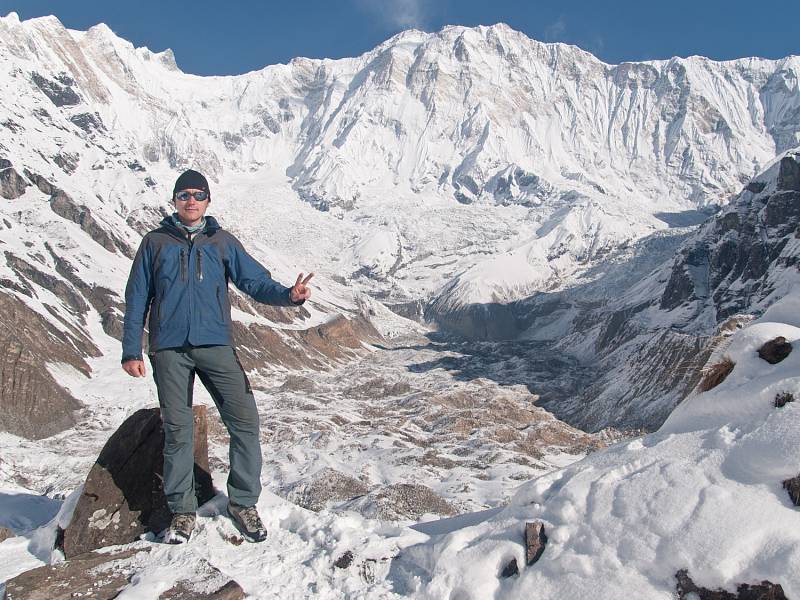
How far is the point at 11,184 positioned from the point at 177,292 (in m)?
195

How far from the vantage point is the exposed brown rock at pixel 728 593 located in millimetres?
6324

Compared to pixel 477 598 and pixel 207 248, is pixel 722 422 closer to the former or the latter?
pixel 477 598

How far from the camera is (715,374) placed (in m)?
8.98

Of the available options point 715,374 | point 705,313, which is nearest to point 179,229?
point 715,374

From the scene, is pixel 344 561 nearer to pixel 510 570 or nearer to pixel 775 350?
pixel 510 570

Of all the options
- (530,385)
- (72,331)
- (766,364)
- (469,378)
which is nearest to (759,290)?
(530,385)

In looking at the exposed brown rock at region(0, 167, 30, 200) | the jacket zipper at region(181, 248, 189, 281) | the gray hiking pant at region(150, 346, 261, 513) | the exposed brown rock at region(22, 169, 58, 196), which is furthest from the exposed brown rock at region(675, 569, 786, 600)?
the exposed brown rock at region(22, 169, 58, 196)

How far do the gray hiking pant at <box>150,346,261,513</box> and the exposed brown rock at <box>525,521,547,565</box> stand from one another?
13.2 ft

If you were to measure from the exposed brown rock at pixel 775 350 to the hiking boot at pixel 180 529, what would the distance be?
7948 millimetres

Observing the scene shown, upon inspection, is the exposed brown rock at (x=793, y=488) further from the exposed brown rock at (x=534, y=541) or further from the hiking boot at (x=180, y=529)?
the hiking boot at (x=180, y=529)

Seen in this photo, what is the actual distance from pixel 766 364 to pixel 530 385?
16607 centimetres

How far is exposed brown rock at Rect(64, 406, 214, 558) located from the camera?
392 inches

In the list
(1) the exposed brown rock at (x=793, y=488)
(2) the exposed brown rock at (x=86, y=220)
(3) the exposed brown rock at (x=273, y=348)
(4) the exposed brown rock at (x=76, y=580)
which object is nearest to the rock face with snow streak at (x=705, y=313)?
(3) the exposed brown rock at (x=273, y=348)

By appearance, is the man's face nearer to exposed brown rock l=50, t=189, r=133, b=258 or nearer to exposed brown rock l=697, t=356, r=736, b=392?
exposed brown rock l=697, t=356, r=736, b=392
